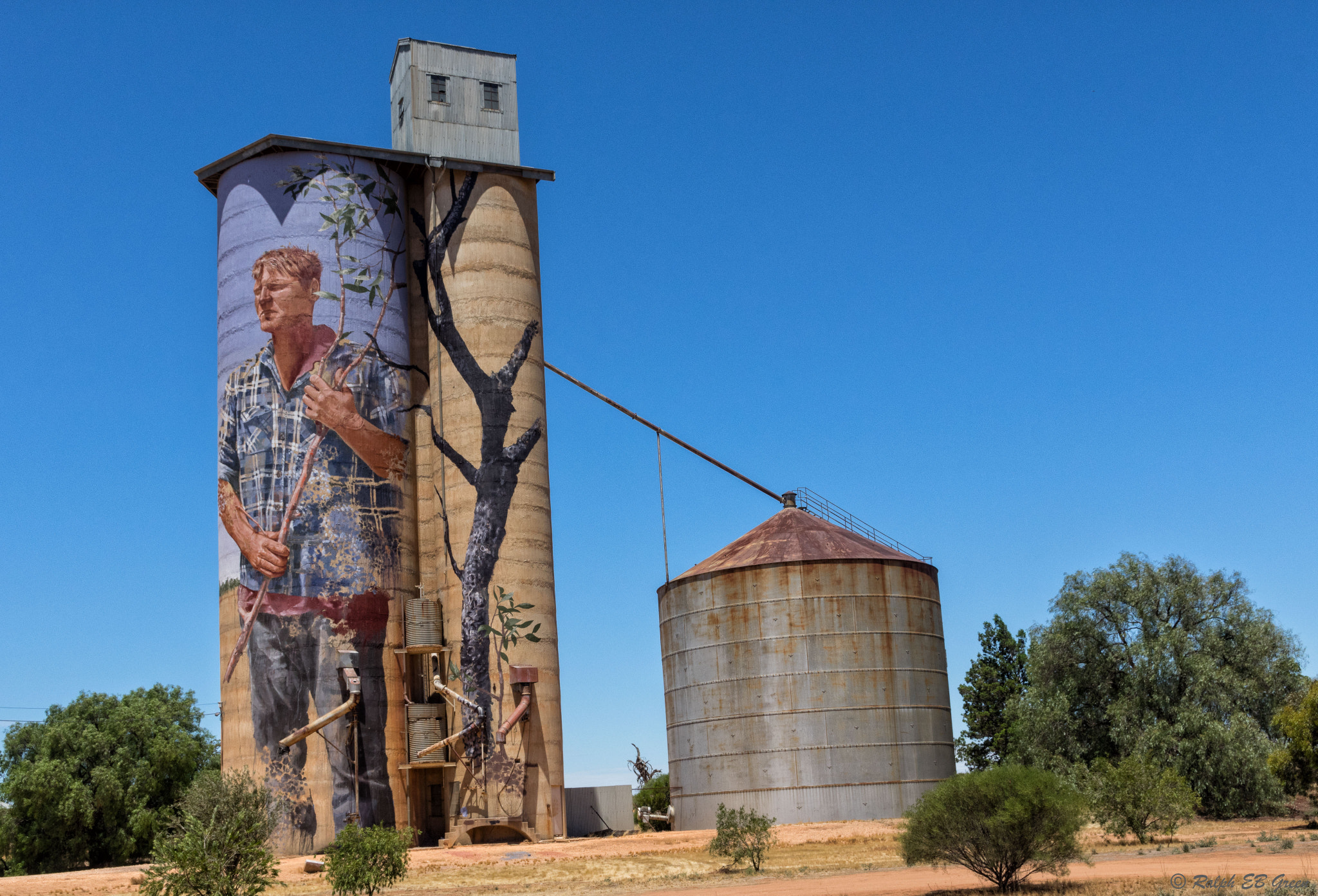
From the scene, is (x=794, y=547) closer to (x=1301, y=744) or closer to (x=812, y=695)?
(x=812, y=695)

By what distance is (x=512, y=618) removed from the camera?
57.1 metres

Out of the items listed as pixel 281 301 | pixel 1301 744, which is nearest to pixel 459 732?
pixel 281 301

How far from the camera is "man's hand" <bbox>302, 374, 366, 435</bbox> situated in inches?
2217

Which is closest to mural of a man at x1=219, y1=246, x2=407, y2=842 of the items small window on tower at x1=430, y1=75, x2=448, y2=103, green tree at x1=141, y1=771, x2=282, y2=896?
small window on tower at x1=430, y1=75, x2=448, y2=103

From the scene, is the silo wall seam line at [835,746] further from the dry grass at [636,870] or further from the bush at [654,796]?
the bush at [654,796]

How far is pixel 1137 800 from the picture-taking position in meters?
42.1

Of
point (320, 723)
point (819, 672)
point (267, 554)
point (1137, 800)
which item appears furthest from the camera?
point (267, 554)

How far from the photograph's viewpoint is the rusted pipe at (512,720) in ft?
181

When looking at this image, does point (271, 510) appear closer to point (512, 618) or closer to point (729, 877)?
point (512, 618)

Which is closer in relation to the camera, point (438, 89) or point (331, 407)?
point (331, 407)

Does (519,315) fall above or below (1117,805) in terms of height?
above

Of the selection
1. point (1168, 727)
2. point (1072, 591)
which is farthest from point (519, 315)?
point (1168, 727)

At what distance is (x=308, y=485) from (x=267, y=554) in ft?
11.0

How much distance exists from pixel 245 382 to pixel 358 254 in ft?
25.6
